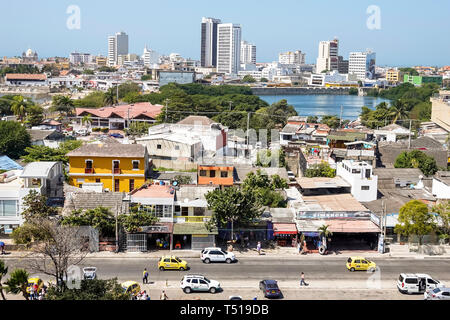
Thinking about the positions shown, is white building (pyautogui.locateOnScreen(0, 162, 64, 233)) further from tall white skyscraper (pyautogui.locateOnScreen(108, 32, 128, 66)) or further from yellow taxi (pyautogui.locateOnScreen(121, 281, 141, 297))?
tall white skyscraper (pyautogui.locateOnScreen(108, 32, 128, 66))

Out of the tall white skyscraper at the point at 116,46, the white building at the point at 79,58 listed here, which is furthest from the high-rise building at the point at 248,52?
the white building at the point at 79,58

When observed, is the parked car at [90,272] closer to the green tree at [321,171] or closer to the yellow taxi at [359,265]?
the yellow taxi at [359,265]

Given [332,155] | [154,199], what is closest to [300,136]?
[332,155]

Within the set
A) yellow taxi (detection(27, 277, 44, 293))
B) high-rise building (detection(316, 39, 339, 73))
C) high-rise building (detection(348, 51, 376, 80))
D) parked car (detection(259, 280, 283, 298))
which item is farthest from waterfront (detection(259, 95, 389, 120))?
yellow taxi (detection(27, 277, 44, 293))

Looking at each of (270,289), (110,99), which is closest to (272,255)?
(270,289)
